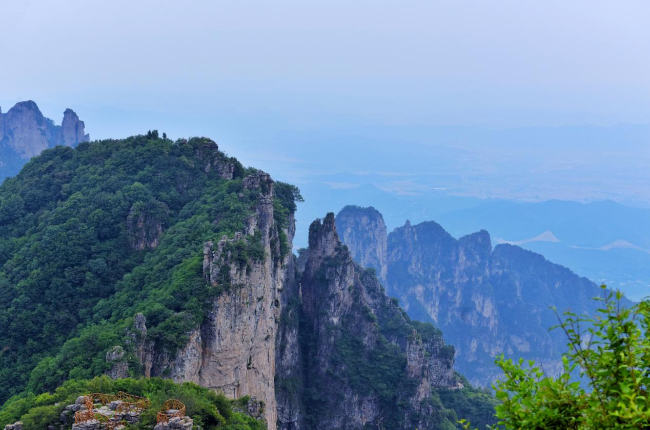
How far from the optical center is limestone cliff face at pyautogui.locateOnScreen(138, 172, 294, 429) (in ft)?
86.3

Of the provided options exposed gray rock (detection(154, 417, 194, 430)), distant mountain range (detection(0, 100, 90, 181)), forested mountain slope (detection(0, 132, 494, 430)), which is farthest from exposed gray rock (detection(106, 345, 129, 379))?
distant mountain range (detection(0, 100, 90, 181))

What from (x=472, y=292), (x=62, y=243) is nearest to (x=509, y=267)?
(x=472, y=292)

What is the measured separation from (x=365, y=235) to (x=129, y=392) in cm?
9306

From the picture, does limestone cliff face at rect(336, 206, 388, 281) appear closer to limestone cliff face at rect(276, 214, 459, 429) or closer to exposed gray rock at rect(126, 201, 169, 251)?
limestone cliff face at rect(276, 214, 459, 429)

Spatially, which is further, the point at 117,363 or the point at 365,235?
the point at 365,235

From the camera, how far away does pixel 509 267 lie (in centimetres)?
12550

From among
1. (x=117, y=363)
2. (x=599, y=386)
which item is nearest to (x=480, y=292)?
(x=117, y=363)

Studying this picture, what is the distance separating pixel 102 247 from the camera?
34031 mm

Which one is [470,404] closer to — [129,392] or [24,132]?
[129,392]

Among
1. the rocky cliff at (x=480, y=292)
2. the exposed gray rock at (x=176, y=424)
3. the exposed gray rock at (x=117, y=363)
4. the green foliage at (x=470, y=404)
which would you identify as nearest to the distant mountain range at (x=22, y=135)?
the rocky cliff at (x=480, y=292)

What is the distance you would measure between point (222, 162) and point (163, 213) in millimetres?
7462

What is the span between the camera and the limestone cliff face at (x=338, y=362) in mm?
45969

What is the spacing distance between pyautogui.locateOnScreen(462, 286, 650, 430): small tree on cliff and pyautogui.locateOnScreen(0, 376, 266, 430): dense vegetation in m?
12.8

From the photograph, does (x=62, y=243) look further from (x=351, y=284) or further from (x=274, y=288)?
(x=351, y=284)
